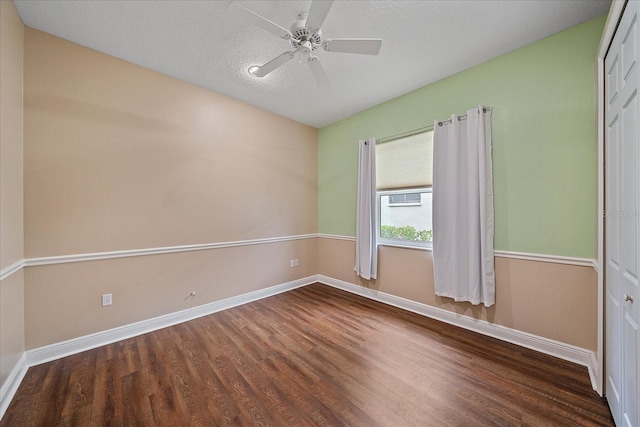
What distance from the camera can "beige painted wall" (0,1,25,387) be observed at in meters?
1.62

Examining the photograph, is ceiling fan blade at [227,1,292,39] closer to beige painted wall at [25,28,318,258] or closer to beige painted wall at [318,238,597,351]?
beige painted wall at [25,28,318,258]

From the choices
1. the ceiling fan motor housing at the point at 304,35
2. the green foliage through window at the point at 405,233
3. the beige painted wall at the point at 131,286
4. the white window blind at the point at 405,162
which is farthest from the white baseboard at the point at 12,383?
the white window blind at the point at 405,162

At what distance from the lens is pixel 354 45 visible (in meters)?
1.78

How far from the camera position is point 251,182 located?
345 centimetres

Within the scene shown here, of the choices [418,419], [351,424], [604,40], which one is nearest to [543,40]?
[604,40]

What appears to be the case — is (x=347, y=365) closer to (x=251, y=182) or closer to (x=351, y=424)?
(x=351, y=424)

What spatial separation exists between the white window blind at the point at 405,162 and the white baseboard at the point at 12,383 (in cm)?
383

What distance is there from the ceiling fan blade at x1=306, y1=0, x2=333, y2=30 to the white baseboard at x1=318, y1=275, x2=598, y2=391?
3.03m

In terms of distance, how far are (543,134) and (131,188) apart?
3971 millimetres

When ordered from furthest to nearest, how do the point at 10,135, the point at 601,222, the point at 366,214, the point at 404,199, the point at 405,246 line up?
1. the point at 366,214
2. the point at 404,199
3. the point at 405,246
4. the point at 10,135
5. the point at 601,222

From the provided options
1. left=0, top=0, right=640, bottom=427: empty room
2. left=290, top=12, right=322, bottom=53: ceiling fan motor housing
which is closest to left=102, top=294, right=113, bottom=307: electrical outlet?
left=0, top=0, right=640, bottom=427: empty room

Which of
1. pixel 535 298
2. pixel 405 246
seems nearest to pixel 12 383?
pixel 405 246

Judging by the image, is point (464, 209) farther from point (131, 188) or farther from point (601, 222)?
point (131, 188)

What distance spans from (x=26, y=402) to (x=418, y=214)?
3.81 metres
